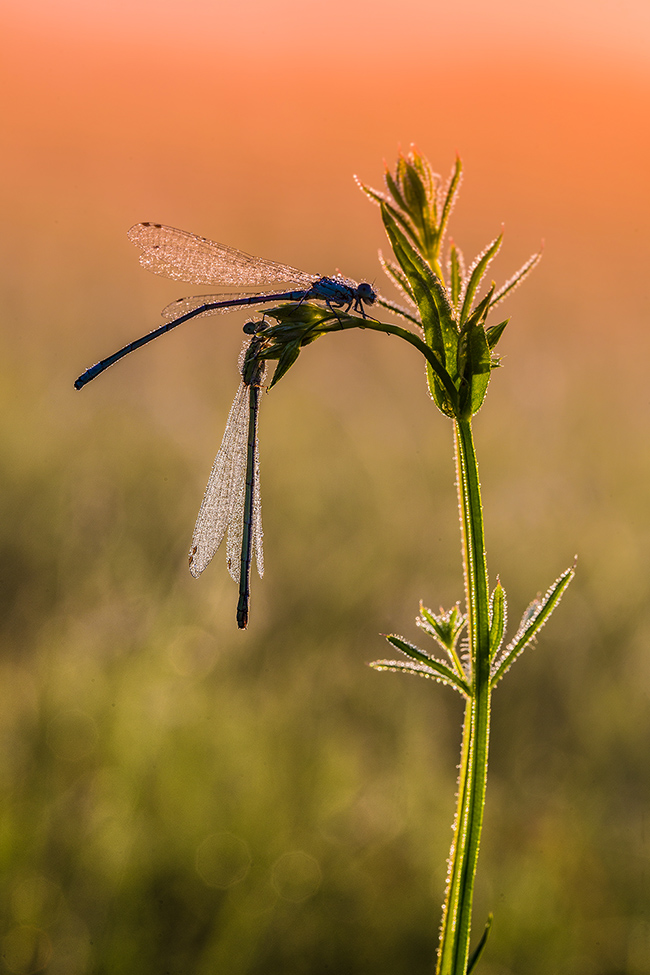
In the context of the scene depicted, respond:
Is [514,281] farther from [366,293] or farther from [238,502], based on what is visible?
[238,502]

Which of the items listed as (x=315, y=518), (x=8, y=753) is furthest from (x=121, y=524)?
(x=8, y=753)

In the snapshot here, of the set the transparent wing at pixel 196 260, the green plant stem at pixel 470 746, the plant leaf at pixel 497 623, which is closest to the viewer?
the green plant stem at pixel 470 746

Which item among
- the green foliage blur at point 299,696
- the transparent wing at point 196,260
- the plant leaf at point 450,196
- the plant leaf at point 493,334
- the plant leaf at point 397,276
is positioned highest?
the transparent wing at point 196,260

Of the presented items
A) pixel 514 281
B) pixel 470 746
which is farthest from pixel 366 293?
pixel 470 746

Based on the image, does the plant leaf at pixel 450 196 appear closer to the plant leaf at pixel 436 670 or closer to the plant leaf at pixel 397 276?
the plant leaf at pixel 397 276

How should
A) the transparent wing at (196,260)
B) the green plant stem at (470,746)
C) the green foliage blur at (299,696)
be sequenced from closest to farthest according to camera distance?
the green plant stem at (470,746) → the transparent wing at (196,260) → the green foliage blur at (299,696)

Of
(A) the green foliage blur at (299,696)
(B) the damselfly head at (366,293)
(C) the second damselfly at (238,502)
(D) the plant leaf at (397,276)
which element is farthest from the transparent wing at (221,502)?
(A) the green foliage blur at (299,696)

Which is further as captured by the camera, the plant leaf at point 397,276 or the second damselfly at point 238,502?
the second damselfly at point 238,502

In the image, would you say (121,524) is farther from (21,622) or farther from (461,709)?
(461,709)
